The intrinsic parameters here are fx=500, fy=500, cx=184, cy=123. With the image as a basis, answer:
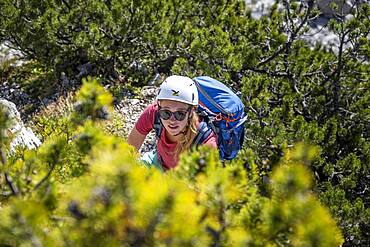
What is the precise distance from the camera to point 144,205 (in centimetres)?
108

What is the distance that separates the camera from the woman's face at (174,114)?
2957 millimetres

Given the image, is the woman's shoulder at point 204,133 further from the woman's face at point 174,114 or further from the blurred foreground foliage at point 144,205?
the blurred foreground foliage at point 144,205

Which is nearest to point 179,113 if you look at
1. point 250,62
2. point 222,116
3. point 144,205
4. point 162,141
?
point 162,141

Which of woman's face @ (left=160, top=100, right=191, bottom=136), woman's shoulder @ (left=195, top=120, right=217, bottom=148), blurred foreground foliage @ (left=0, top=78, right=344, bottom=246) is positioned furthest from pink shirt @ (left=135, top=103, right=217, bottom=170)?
blurred foreground foliage @ (left=0, top=78, right=344, bottom=246)

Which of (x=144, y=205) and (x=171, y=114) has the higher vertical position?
(x=171, y=114)

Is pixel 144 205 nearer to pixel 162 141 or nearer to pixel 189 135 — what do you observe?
pixel 189 135

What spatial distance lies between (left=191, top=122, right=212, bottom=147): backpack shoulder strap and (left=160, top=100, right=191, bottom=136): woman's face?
3.6 inches

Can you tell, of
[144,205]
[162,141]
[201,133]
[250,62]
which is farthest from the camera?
[250,62]

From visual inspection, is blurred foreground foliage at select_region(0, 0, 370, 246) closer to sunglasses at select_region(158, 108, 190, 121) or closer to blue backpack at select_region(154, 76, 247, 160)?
blue backpack at select_region(154, 76, 247, 160)

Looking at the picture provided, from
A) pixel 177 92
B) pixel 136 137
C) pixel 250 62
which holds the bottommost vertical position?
pixel 136 137

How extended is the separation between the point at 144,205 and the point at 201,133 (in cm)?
191

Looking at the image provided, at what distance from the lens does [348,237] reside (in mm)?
4242

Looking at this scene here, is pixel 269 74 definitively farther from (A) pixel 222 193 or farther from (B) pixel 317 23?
(B) pixel 317 23

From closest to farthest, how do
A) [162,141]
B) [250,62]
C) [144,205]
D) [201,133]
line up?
[144,205]
[201,133]
[162,141]
[250,62]
